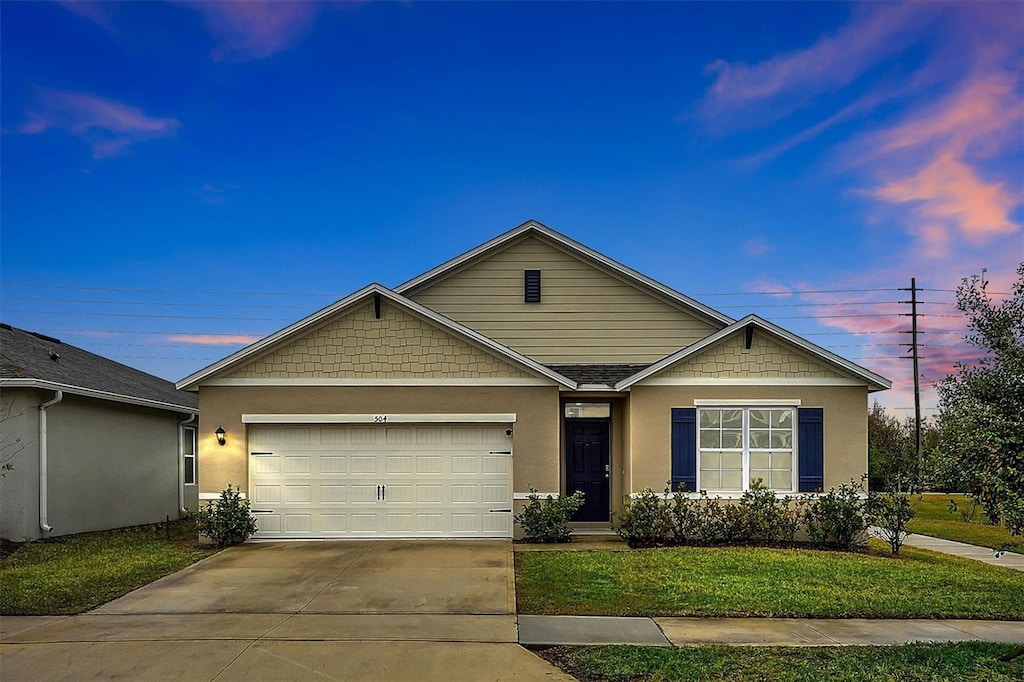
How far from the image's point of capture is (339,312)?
42.4 ft

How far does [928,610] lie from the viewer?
26.7 ft

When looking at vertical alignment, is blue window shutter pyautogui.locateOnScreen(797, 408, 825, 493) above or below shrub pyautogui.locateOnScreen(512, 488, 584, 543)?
above

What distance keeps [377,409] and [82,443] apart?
6512 mm

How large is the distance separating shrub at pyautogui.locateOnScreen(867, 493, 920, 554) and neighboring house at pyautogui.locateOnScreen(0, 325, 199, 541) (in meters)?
15.1

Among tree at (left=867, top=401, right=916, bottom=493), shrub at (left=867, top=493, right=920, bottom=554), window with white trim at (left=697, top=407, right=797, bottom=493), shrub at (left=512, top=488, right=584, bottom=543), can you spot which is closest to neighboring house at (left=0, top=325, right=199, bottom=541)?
shrub at (left=512, top=488, right=584, bottom=543)

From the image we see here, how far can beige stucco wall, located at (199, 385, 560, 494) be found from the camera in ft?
42.3

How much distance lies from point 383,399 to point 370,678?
290 inches

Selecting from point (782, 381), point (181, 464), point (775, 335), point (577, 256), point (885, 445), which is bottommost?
point (885, 445)

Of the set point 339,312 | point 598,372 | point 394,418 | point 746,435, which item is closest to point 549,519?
point 394,418

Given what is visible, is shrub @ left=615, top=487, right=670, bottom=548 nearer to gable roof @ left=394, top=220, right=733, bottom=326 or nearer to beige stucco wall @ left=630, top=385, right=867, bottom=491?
beige stucco wall @ left=630, top=385, right=867, bottom=491

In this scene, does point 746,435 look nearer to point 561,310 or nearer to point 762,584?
point 762,584

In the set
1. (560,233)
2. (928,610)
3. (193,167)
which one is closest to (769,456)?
(928,610)

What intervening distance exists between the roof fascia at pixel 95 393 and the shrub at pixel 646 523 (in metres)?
10.9

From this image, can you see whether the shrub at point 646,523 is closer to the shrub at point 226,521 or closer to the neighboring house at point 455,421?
the neighboring house at point 455,421
